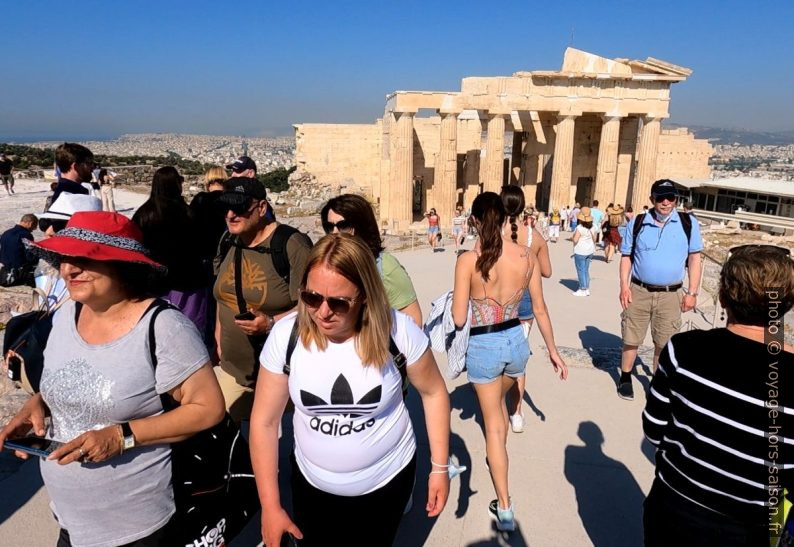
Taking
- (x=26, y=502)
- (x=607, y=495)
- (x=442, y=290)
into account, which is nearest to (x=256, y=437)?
(x=26, y=502)

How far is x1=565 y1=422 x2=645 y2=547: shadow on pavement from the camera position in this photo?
3.07 meters

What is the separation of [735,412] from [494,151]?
22.0 metres

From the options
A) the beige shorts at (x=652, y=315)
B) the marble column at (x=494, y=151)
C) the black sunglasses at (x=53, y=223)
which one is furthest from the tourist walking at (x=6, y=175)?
the beige shorts at (x=652, y=315)

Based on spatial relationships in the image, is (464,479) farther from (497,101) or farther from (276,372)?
(497,101)

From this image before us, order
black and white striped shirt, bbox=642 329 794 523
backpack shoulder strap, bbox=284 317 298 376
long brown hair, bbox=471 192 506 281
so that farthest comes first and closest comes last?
1. long brown hair, bbox=471 192 506 281
2. backpack shoulder strap, bbox=284 317 298 376
3. black and white striped shirt, bbox=642 329 794 523

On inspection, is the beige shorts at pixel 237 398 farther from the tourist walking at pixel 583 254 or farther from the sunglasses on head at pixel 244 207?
the tourist walking at pixel 583 254

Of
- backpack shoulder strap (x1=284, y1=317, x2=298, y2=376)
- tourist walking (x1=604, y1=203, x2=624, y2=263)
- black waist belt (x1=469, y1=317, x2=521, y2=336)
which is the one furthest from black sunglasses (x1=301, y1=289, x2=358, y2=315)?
tourist walking (x1=604, y1=203, x2=624, y2=263)

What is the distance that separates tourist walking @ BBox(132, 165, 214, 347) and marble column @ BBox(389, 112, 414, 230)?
768 inches

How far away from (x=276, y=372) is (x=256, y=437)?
0.30m

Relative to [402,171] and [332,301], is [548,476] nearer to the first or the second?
[332,301]

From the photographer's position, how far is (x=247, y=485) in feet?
7.72

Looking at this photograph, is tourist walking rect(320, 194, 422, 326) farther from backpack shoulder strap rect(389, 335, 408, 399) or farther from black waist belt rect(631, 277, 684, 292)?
black waist belt rect(631, 277, 684, 292)

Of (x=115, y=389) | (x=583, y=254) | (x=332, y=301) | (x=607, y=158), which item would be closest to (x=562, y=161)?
(x=607, y=158)

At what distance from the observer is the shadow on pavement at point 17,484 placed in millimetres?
3246
